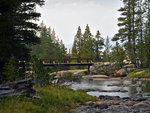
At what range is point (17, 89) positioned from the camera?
10320 millimetres

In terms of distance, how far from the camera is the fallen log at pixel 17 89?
9.52m

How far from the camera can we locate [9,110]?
8312 mm

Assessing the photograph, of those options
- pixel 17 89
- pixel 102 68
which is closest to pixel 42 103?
pixel 17 89

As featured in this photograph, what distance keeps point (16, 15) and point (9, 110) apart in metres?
11.9

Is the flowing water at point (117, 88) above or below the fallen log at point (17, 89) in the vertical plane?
below

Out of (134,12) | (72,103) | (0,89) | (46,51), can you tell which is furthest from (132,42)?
(0,89)

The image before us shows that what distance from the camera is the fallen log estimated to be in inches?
375

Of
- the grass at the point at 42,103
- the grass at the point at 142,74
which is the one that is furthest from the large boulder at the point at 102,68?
the grass at the point at 42,103

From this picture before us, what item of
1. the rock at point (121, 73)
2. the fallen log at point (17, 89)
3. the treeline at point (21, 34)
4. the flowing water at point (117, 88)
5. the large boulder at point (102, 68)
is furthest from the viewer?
the large boulder at point (102, 68)

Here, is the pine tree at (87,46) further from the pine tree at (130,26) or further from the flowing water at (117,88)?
the flowing water at (117,88)

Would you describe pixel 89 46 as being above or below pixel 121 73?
above


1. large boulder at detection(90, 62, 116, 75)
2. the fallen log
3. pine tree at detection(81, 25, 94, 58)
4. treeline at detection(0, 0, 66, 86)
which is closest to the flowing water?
treeline at detection(0, 0, 66, 86)

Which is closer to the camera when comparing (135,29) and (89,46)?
(135,29)

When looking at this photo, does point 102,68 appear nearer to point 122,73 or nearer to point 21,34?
point 122,73
